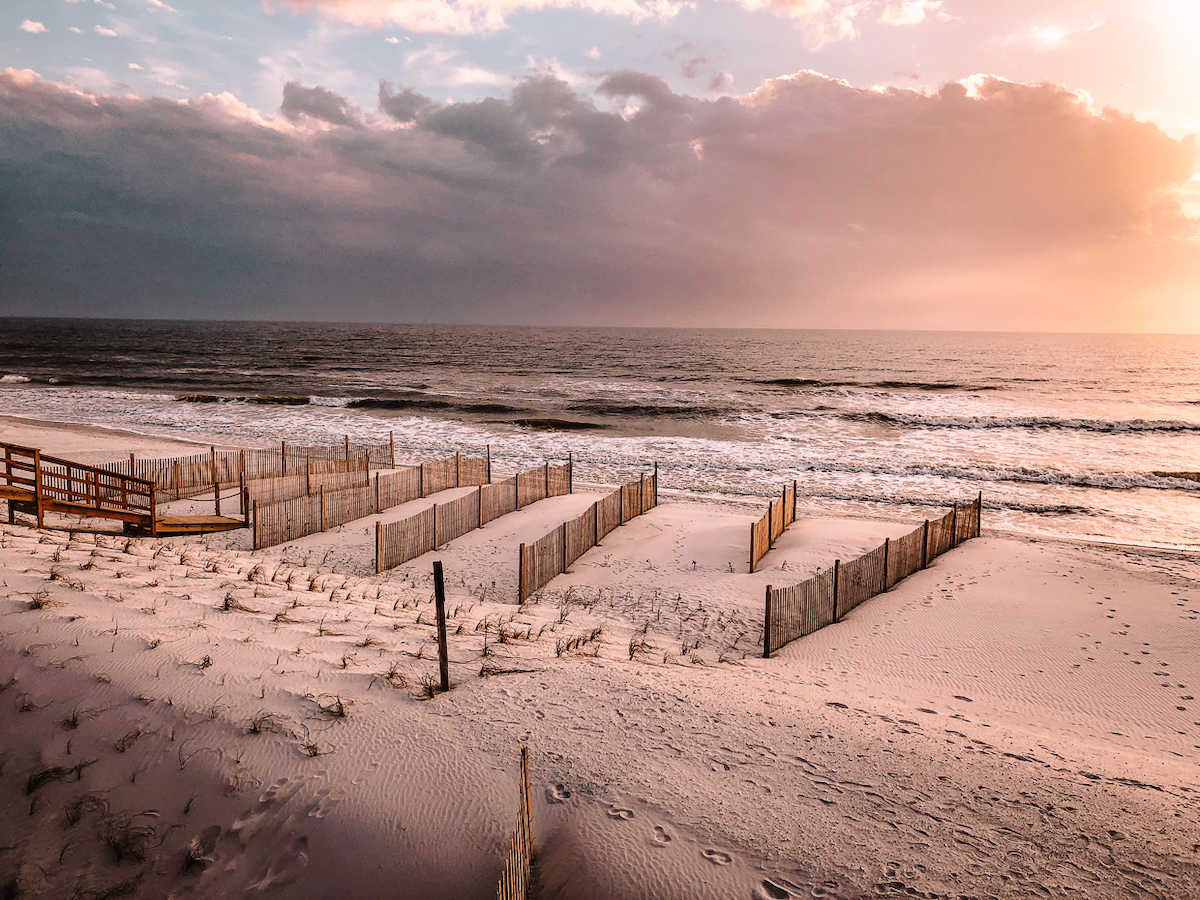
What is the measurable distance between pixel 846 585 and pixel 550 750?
321 inches

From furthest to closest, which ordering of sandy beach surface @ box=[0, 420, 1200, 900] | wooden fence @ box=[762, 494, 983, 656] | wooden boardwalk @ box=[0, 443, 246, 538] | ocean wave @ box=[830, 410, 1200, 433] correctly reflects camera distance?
ocean wave @ box=[830, 410, 1200, 433], wooden boardwalk @ box=[0, 443, 246, 538], wooden fence @ box=[762, 494, 983, 656], sandy beach surface @ box=[0, 420, 1200, 900]

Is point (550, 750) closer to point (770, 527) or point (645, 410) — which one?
point (770, 527)

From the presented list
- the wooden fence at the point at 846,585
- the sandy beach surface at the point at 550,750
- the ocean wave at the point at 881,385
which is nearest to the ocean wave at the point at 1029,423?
the ocean wave at the point at 881,385

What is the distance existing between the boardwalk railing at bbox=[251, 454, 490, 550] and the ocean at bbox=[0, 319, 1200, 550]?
668 cm

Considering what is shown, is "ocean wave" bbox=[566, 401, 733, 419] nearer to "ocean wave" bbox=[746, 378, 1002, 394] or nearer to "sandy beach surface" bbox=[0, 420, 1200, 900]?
"ocean wave" bbox=[746, 378, 1002, 394]

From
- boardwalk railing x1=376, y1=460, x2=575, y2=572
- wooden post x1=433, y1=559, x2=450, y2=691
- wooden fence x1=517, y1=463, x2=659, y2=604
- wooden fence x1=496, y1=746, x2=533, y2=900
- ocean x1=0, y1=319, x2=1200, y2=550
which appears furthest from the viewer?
ocean x1=0, y1=319, x2=1200, y2=550

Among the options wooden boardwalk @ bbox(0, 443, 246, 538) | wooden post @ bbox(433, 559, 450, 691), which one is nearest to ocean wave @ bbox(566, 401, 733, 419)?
wooden boardwalk @ bbox(0, 443, 246, 538)

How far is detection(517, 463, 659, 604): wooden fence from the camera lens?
1255cm

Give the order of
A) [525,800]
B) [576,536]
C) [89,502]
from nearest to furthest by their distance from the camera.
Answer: [525,800], [576,536], [89,502]

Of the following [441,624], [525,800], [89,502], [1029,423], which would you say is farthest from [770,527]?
[1029,423]

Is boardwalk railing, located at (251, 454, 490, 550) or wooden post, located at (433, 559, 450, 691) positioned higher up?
wooden post, located at (433, 559, 450, 691)

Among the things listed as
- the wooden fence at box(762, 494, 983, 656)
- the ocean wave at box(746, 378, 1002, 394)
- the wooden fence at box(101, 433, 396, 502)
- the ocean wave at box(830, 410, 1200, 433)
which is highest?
the ocean wave at box(746, 378, 1002, 394)

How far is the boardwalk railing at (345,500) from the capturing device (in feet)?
49.2

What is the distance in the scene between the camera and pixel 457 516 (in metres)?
15.9
